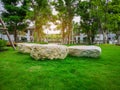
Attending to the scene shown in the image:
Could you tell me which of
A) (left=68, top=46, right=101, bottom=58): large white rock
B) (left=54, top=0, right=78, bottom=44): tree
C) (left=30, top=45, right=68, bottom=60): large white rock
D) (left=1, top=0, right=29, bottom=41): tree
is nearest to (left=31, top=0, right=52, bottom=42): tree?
(left=54, top=0, right=78, bottom=44): tree

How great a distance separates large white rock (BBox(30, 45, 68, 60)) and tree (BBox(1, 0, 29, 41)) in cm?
1373

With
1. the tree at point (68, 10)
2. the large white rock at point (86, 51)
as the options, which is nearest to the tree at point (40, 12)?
the tree at point (68, 10)

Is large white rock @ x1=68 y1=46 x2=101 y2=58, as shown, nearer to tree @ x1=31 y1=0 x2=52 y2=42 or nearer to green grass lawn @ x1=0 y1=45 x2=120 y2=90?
green grass lawn @ x1=0 y1=45 x2=120 y2=90

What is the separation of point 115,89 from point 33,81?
1.93 m

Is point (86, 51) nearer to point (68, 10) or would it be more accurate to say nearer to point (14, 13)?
point (14, 13)

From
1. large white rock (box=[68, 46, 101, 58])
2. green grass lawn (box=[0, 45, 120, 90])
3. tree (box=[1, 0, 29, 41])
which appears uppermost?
tree (box=[1, 0, 29, 41])

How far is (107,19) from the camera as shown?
79.5 feet

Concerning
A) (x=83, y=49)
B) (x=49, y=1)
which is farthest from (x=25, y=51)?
(x=49, y=1)

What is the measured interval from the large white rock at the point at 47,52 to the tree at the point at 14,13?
1373 cm

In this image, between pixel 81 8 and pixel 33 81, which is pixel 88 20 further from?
pixel 33 81

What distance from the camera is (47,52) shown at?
6.41m

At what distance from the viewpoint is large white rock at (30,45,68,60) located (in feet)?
21.0

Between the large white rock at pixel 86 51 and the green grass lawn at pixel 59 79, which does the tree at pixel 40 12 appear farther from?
the green grass lawn at pixel 59 79

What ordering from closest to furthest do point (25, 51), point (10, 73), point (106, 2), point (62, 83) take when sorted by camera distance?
point (62, 83) → point (10, 73) → point (25, 51) → point (106, 2)
